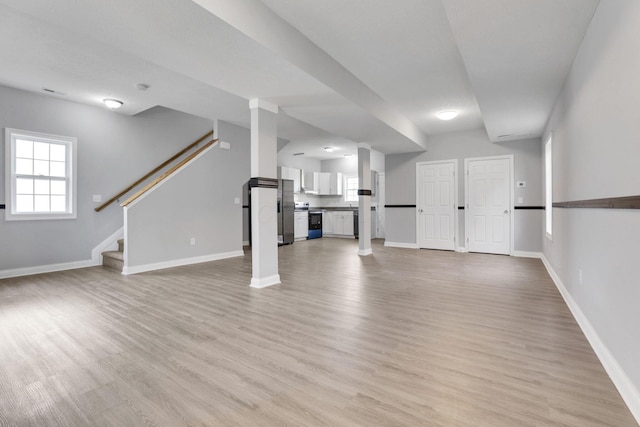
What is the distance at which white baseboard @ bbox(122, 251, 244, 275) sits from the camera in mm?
4820

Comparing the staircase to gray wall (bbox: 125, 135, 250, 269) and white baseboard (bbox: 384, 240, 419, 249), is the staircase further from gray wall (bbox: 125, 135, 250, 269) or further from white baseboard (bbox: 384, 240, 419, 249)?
white baseboard (bbox: 384, 240, 419, 249)

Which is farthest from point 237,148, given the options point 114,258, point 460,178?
point 460,178

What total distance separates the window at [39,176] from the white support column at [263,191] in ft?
11.2

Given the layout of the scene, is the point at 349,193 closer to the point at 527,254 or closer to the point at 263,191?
the point at 527,254

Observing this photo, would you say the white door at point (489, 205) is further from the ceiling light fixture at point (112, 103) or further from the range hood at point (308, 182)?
the ceiling light fixture at point (112, 103)

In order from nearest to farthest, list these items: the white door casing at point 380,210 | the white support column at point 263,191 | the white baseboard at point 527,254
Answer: the white support column at point 263,191 → the white baseboard at point 527,254 → the white door casing at point 380,210

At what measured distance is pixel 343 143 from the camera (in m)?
8.02

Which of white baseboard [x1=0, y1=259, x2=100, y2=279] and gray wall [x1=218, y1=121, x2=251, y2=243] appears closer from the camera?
white baseboard [x1=0, y1=259, x2=100, y2=279]

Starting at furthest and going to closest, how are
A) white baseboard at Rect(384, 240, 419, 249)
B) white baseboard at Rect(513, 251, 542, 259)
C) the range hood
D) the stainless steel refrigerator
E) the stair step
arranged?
the range hood < the stainless steel refrigerator < white baseboard at Rect(384, 240, 419, 249) < white baseboard at Rect(513, 251, 542, 259) < the stair step

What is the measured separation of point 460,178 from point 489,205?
0.82m

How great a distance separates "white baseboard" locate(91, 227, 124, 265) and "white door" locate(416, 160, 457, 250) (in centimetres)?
621

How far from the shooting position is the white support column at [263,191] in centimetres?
398

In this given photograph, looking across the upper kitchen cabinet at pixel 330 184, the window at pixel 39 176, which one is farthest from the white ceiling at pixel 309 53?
the upper kitchen cabinet at pixel 330 184

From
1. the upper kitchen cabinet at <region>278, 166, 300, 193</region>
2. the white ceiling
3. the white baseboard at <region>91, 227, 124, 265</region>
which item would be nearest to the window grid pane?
the white baseboard at <region>91, 227, 124, 265</region>
